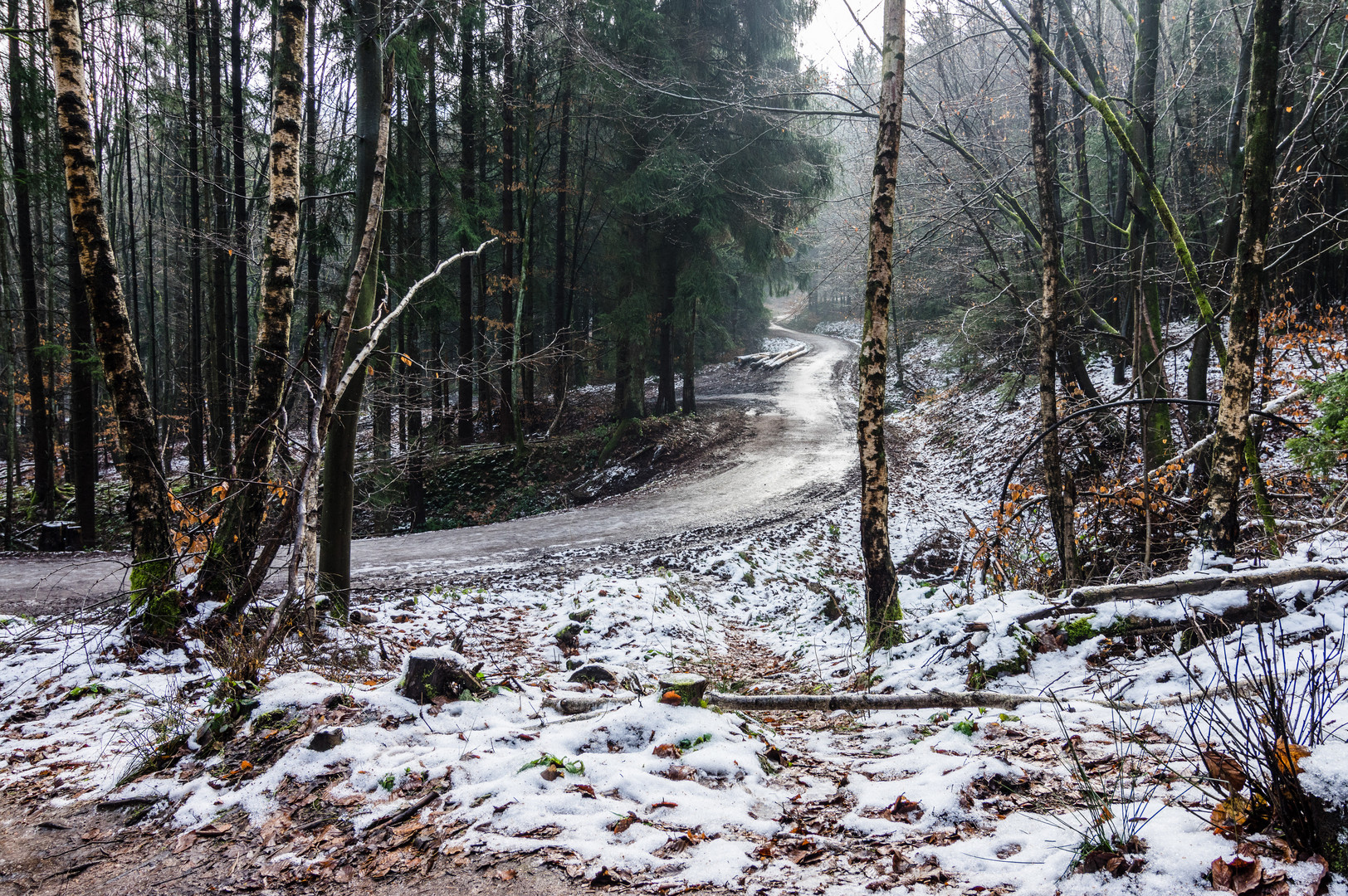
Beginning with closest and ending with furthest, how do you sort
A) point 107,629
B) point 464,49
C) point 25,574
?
point 107,629 < point 25,574 < point 464,49

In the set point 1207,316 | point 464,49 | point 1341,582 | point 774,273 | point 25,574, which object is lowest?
point 25,574

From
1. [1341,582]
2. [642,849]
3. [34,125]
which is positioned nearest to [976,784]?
[642,849]

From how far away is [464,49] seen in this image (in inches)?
628

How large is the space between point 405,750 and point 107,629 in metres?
3.15

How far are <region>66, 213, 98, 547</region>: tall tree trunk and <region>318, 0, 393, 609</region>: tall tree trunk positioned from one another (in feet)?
25.2

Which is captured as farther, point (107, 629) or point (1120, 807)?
point (107, 629)

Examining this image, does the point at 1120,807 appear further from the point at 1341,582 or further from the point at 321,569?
the point at 321,569

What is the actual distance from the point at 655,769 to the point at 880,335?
414 centimetres

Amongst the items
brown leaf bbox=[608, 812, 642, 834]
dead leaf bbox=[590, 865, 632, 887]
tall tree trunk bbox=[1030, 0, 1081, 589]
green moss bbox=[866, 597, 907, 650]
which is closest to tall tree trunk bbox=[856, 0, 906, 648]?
green moss bbox=[866, 597, 907, 650]

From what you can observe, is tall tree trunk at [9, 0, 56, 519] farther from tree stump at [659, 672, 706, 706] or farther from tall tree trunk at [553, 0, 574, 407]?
tree stump at [659, 672, 706, 706]

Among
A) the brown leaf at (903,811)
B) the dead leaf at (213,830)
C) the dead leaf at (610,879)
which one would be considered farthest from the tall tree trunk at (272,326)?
the brown leaf at (903,811)

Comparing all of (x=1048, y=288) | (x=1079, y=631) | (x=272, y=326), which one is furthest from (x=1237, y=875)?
(x=1048, y=288)

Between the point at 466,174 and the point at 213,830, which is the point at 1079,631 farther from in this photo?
the point at 466,174

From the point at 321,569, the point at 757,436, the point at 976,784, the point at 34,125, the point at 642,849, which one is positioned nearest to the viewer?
the point at 642,849
